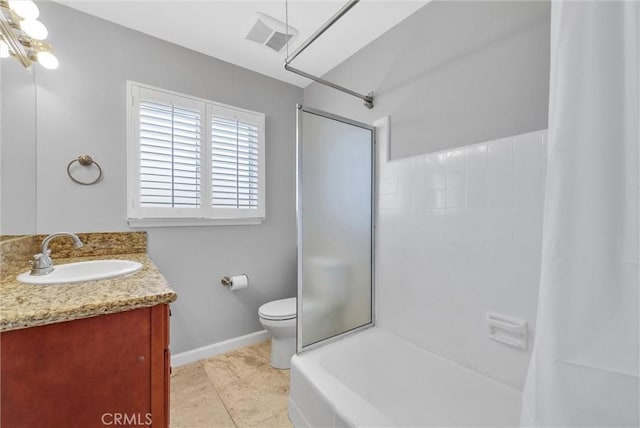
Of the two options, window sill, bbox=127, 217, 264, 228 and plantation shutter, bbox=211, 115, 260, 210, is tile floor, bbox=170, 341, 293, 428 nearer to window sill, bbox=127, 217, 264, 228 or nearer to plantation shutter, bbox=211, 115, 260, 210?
window sill, bbox=127, 217, 264, 228

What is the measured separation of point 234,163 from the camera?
2205 mm

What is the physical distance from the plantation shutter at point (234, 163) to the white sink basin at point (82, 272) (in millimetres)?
809

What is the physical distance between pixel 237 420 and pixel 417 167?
182 centimetres

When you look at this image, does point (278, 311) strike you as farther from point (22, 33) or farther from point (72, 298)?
point (22, 33)

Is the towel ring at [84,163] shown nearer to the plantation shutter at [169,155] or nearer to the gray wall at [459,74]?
the plantation shutter at [169,155]

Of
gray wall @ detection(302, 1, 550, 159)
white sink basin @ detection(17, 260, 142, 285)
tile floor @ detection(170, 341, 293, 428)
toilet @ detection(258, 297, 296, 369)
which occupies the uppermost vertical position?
gray wall @ detection(302, 1, 550, 159)

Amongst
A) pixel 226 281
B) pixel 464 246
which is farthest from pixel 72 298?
pixel 464 246

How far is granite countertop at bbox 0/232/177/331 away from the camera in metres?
0.73

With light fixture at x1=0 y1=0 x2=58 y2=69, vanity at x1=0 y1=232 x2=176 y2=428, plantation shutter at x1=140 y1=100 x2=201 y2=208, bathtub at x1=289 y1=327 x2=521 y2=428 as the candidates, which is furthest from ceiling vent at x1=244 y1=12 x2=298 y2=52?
bathtub at x1=289 y1=327 x2=521 y2=428

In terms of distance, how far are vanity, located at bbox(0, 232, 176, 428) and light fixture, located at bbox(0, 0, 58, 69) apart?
106cm

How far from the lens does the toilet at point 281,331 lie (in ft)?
6.26

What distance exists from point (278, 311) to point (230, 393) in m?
0.58

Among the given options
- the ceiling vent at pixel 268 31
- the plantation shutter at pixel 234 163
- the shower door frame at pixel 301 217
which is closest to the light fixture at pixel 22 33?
the plantation shutter at pixel 234 163

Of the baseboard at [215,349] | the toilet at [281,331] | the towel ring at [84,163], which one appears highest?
the towel ring at [84,163]
